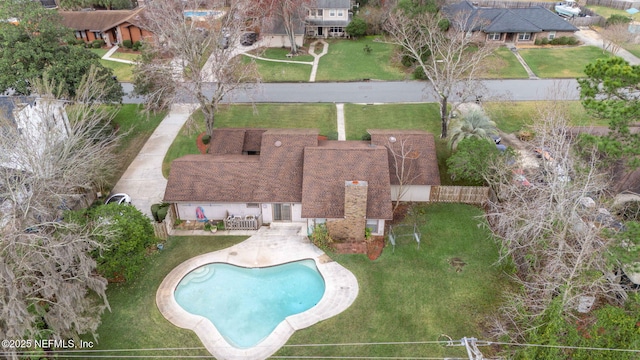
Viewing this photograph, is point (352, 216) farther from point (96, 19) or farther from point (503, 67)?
point (96, 19)

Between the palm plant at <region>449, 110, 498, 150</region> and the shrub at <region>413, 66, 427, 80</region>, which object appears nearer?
the palm plant at <region>449, 110, 498, 150</region>

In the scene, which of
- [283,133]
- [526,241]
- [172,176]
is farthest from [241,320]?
[526,241]

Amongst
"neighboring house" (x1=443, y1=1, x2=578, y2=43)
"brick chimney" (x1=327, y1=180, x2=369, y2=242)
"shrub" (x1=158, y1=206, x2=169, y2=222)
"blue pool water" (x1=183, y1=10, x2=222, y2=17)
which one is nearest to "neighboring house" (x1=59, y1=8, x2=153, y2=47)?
"blue pool water" (x1=183, y1=10, x2=222, y2=17)

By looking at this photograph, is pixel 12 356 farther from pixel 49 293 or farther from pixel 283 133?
pixel 283 133

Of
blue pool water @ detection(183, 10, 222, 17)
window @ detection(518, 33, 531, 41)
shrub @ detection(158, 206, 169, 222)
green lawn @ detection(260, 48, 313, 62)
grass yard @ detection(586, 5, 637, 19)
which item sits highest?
blue pool water @ detection(183, 10, 222, 17)

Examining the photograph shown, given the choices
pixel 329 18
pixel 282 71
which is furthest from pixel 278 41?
pixel 282 71

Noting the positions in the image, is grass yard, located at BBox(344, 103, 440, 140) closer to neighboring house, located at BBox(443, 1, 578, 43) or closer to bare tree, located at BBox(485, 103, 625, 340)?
bare tree, located at BBox(485, 103, 625, 340)
